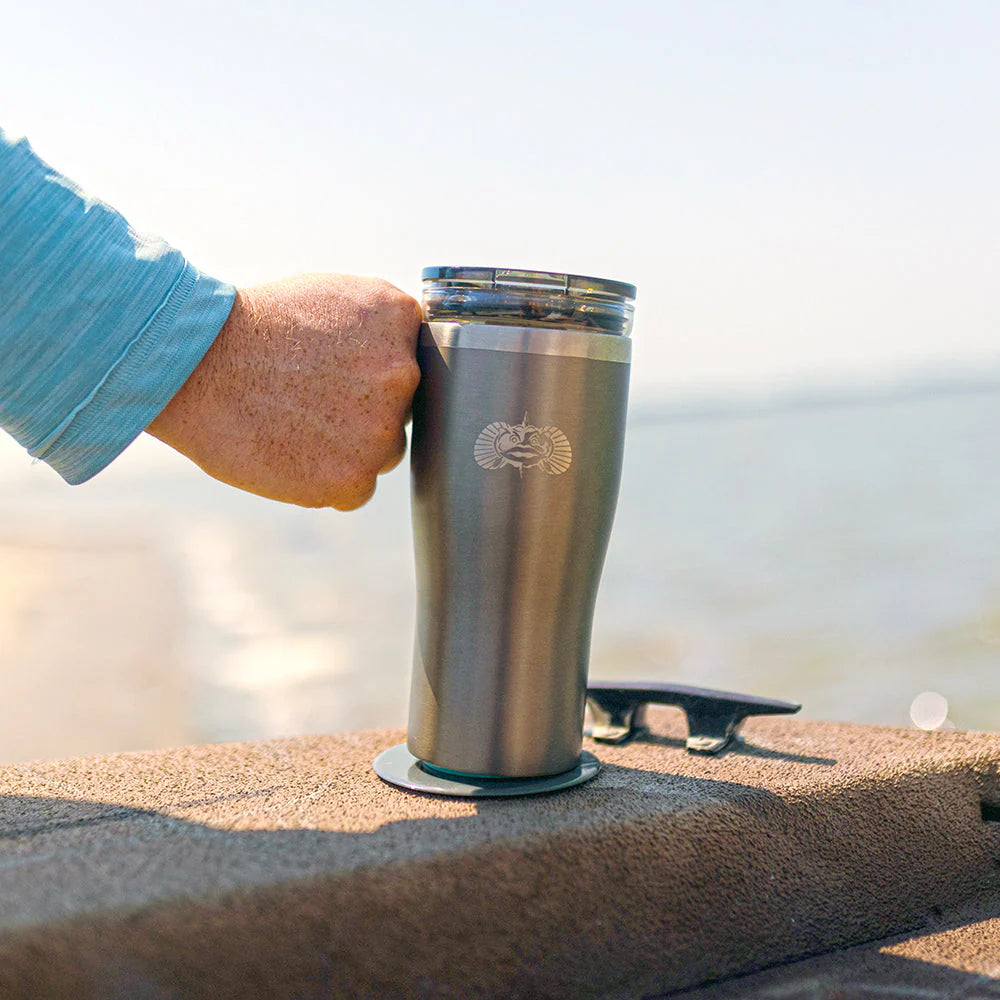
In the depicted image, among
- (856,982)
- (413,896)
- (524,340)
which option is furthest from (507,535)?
(856,982)

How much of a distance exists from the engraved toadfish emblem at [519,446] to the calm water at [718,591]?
186cm

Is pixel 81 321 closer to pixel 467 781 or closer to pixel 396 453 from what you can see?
pixel 396 453

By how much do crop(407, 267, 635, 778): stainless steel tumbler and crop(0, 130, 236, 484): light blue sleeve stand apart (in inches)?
7.0

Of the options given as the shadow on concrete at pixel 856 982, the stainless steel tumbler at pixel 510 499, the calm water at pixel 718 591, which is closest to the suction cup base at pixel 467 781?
the stainless steel tumbler at pixel 510 499

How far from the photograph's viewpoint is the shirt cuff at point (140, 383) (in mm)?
687

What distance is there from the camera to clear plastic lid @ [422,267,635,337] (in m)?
0.74

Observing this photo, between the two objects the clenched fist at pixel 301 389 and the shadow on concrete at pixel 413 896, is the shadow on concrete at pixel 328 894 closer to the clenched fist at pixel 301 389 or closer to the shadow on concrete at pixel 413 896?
the shadow on concrete at pixel 413 896

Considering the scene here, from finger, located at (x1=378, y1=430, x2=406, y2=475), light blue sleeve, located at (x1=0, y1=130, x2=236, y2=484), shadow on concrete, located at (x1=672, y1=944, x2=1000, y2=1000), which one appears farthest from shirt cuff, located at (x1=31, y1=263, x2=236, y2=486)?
shadow on concrete, located at (x1=672, y1=944, x2=1000, y2=1000)

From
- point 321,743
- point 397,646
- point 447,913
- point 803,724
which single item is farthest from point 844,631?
point 447,913

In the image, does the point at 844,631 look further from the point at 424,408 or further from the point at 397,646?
the point at 424,408

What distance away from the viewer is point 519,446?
0.75 m

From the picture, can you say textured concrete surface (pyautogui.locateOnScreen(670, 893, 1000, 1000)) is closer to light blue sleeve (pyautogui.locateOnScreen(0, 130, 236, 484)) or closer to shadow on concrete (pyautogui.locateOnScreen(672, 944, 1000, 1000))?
shadow on concrete (pyautogui.locateOnScreen(672, 944, 1000, 1000))

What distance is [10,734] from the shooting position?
2.43 metres

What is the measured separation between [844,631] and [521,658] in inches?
101
